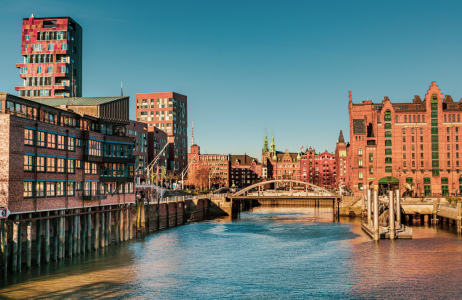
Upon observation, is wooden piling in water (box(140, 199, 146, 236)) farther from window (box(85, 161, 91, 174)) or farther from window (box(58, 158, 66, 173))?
window (box(58, 158, 66, 173))

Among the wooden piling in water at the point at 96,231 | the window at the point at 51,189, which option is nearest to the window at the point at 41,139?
the window at the point at 51,189

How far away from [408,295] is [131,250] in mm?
36361

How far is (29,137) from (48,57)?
296 ft

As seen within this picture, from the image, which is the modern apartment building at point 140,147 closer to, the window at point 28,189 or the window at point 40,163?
the window at point 40,163

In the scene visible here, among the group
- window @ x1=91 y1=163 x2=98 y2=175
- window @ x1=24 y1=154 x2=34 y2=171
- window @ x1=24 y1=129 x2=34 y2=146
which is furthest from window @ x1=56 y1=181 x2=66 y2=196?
window @ x1=91 y1=163 x2=98 y2=175

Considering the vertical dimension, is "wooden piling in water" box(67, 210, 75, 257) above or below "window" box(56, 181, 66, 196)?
below

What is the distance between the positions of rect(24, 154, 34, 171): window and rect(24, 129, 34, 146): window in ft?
4.82

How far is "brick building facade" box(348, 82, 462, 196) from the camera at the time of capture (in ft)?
475

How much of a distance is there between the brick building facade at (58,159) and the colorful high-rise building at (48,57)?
7046cm

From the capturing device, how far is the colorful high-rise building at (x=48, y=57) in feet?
444

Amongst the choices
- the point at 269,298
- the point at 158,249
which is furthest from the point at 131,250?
the point at 269,298

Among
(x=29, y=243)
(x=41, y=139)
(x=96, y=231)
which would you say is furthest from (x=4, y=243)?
(x=96, y=231)

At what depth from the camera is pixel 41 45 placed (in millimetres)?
136250

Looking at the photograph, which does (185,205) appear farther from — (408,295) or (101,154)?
(408,295)
